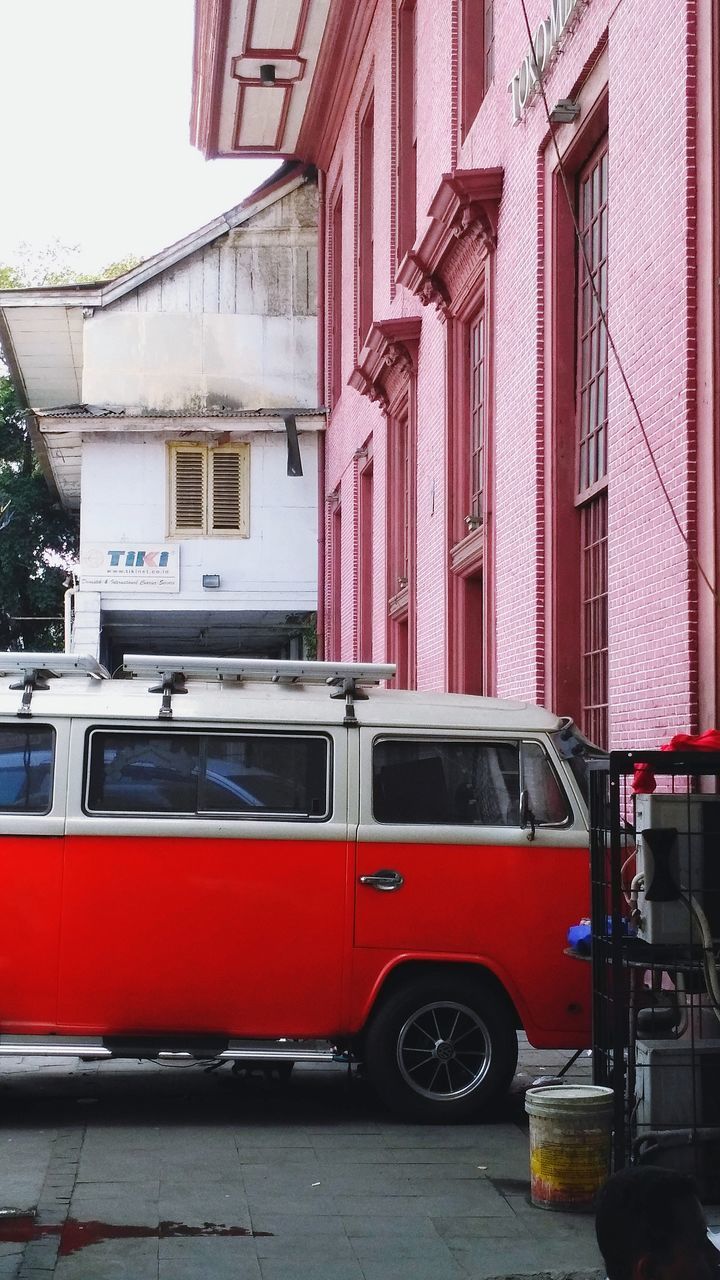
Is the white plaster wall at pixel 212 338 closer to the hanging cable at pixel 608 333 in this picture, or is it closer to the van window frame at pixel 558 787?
the hanging cable at pixel 608 333

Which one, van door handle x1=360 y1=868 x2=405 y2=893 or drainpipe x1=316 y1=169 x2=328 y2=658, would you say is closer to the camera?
van door handle x1=360 y1=868 x2=405 y2=893

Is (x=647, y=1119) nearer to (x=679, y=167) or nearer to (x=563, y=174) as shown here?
(x=679, y=167)

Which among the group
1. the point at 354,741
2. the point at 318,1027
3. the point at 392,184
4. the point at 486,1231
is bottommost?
the point at 486,1231

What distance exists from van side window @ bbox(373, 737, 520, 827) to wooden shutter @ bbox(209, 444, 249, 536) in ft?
60.1

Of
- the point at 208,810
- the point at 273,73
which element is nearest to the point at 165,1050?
the point at 208,810

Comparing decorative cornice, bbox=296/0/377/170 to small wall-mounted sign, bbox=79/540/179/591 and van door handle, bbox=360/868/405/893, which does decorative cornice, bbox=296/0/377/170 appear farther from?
van door handle, bbox=360/868/405/893

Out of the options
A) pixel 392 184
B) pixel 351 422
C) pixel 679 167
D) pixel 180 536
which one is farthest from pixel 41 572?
pixel 679 167

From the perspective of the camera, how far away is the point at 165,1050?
28.7 feet

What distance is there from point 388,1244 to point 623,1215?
139 inches

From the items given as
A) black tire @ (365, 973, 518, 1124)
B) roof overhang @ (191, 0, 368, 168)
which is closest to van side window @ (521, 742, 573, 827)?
black tire @ (365, 973, 518, 1124)

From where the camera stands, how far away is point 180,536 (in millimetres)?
27141

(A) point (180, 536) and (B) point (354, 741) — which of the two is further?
(A) point (180, 536)

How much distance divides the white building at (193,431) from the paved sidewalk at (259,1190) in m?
17.3

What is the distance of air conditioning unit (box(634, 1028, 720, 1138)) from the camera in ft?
23.2
